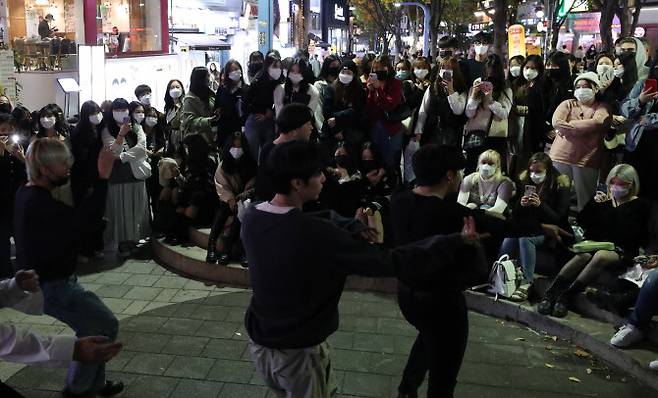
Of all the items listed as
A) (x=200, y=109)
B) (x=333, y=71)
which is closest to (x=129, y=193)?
(x=200, y=109)

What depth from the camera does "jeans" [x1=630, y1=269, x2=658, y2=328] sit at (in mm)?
4539

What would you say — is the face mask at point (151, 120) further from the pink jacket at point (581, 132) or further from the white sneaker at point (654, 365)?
the white sneaker at point (654, 365)

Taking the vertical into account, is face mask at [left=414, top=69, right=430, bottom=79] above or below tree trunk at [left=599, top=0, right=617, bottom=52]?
below

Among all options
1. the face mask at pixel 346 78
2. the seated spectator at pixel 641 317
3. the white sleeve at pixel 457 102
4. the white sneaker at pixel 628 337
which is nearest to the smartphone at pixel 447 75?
the white sleeve at pixel 457 102

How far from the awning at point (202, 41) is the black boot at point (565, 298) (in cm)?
1382

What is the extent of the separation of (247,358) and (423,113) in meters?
3.58

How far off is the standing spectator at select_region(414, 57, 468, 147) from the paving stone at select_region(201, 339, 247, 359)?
3.33m

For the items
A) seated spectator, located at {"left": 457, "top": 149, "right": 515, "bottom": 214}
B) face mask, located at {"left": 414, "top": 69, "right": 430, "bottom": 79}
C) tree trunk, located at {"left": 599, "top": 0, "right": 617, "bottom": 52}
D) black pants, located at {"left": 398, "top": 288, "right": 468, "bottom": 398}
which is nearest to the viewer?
black pants, located at {"left": 398, "top": 288, "right": 468, "bottom": 398}

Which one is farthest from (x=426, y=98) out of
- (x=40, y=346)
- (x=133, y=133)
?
(x=40, y=346)

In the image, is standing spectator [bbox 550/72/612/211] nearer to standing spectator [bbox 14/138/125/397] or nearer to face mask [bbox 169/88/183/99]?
standing spectator [bbox 14/138/125/397]

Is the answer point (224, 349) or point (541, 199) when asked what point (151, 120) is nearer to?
point (224, 349)

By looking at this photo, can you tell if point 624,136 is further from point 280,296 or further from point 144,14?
point 144,14

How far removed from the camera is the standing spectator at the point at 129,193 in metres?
7.09

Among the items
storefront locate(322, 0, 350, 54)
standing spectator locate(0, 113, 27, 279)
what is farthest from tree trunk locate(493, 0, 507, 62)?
storefront locate(322, 0, 350, 54)
